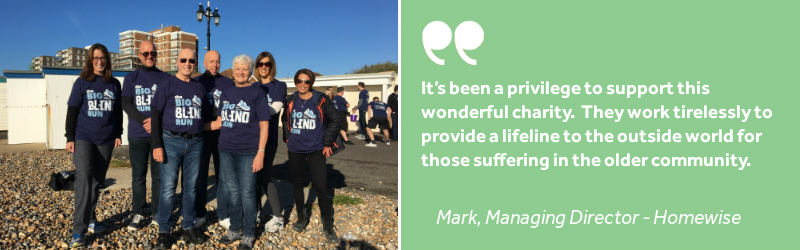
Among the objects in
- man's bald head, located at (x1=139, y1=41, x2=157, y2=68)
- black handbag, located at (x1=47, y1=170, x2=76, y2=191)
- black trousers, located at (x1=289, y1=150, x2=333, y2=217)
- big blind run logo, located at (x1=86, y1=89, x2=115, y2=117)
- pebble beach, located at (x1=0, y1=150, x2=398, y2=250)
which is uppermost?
man's bald head, located at (x1=139, y1=41, x2=157, y2=68)

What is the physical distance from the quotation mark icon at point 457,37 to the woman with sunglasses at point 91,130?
2897 mm

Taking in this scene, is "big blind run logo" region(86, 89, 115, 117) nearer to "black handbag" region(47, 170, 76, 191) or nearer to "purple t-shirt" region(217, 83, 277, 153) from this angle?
"purple t-shirt" region(217, 83, 277, 153)

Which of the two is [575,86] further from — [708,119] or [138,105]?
[138,105]

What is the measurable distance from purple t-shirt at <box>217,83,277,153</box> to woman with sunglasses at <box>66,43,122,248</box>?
100cm

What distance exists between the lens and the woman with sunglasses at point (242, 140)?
10.6 ft

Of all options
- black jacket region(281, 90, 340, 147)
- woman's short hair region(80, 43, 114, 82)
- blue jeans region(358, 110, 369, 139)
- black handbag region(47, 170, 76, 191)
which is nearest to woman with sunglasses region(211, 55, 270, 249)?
black jacket region(281, 90, 340, 147)

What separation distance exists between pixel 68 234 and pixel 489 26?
3710mm

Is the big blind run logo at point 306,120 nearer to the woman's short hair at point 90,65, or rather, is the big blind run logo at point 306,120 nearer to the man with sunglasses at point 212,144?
the man with sunglasses at point 212,144

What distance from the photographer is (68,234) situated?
3.48 metres

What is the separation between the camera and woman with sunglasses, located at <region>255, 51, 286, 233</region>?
3480 millimetres

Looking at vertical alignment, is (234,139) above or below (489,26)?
below

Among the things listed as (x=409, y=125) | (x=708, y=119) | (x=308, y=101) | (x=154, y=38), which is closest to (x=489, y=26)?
(x=409, y=125)

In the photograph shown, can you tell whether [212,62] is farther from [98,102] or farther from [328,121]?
[328,121]

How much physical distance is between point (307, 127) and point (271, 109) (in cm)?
31
